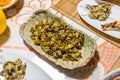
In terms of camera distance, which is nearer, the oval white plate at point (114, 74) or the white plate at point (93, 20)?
the oval white plate at point (114, 74)

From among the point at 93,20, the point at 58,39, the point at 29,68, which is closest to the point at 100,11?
the point at 93,20

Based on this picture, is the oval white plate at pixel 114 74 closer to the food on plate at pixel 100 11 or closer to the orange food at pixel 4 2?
the food on plate at pixel 100 11

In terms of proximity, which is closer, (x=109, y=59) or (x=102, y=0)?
(x=109, y=59)

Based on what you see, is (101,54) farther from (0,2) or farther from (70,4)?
(0,2)

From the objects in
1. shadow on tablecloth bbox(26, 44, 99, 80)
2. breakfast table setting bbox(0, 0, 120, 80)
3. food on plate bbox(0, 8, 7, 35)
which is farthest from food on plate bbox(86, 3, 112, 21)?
food on plate bbox(0, 8, 7, 35)

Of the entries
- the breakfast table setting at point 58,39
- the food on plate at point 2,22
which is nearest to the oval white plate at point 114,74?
the breakfast table setting at point 58,39

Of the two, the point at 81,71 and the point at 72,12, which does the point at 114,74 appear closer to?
the point at 81,71

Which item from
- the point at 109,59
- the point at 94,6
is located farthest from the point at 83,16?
the point at 109,59
